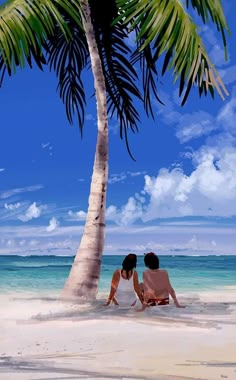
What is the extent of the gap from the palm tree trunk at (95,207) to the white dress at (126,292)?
167 centimetres

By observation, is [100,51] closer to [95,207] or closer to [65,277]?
[95,207]

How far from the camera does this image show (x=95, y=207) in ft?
37.4

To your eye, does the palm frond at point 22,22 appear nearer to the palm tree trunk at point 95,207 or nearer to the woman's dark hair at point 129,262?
the palm tree trunk at point 95,207

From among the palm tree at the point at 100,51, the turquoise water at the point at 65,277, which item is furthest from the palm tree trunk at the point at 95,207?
the turquoise water at the point at 65,277

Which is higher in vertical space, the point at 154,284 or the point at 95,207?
the point at 95,207

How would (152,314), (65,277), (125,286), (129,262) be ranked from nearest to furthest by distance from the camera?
(152,314)
(129,262)
(125,286)
(65,277)

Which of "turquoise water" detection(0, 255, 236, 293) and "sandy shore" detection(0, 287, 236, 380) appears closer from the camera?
"sandy shore" detection(0, 287, 236, 380)

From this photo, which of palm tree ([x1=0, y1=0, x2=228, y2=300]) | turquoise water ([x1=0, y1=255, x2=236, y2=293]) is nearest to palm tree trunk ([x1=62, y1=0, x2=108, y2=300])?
palm tree ([x1=0, y1=0, x2=228, y2=300])

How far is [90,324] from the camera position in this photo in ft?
27.3

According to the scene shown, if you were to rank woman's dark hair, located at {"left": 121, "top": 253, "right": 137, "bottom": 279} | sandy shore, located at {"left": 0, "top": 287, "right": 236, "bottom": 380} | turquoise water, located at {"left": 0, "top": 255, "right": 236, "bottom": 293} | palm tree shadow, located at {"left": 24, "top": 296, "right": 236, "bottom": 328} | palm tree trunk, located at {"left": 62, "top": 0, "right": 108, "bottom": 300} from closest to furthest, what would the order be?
1. sandy shore, located at {"left": 0, "top": 287, "right": 236, "bottom": 380}
2. palm tree shadow, located at {"left": 24, "top": 296, "right": 236, "bottom": 328}
3. woman's dark hair, located at {"left": 121, "top": 253, "right": 137, "bottom": 279}
4. palm tree trunk, located at {"left": 62, "top": 0, "right": 108, "bottom": 300}
5. turquoise water, located at {"left": 0, "top": 255, "right": 236, "bottom": 293}

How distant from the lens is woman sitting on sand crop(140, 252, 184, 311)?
9.41 metres

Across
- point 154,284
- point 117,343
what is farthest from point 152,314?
point 117,343

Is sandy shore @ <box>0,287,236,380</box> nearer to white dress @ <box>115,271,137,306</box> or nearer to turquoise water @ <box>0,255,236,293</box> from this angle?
→ white dress @ <box>115,271,137,306</box>

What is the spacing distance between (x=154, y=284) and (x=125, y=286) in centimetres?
39
